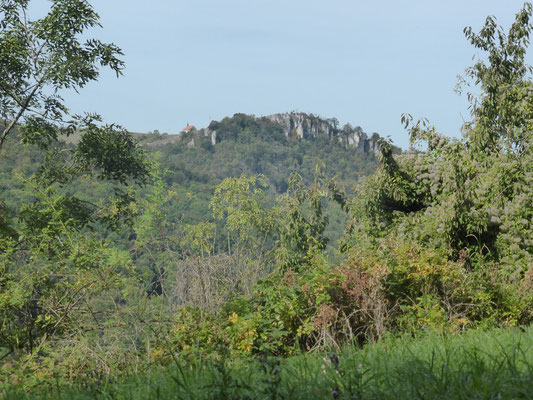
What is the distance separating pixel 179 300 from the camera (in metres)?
11.6

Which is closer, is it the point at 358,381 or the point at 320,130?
the point at 358,381

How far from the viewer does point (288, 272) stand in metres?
7.22

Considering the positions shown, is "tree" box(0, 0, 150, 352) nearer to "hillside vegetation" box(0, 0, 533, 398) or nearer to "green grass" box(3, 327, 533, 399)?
"hillside vegetation" box(0, 0, 533, 398)

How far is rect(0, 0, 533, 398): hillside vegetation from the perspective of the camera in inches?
166

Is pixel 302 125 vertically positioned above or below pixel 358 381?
above

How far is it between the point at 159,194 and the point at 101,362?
17492 millimetres

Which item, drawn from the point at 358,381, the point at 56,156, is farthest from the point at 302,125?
the point at 358,381

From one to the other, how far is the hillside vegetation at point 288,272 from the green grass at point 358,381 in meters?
0.02

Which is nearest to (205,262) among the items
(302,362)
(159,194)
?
(302,362)

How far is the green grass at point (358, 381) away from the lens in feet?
10.3

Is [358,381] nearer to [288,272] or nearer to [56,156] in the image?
[288,272]

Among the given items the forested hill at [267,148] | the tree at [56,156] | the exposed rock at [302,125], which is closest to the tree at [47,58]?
the tree at [56,156]

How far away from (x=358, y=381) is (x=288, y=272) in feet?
12.6

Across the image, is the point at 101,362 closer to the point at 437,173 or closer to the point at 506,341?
the point at 506,341
